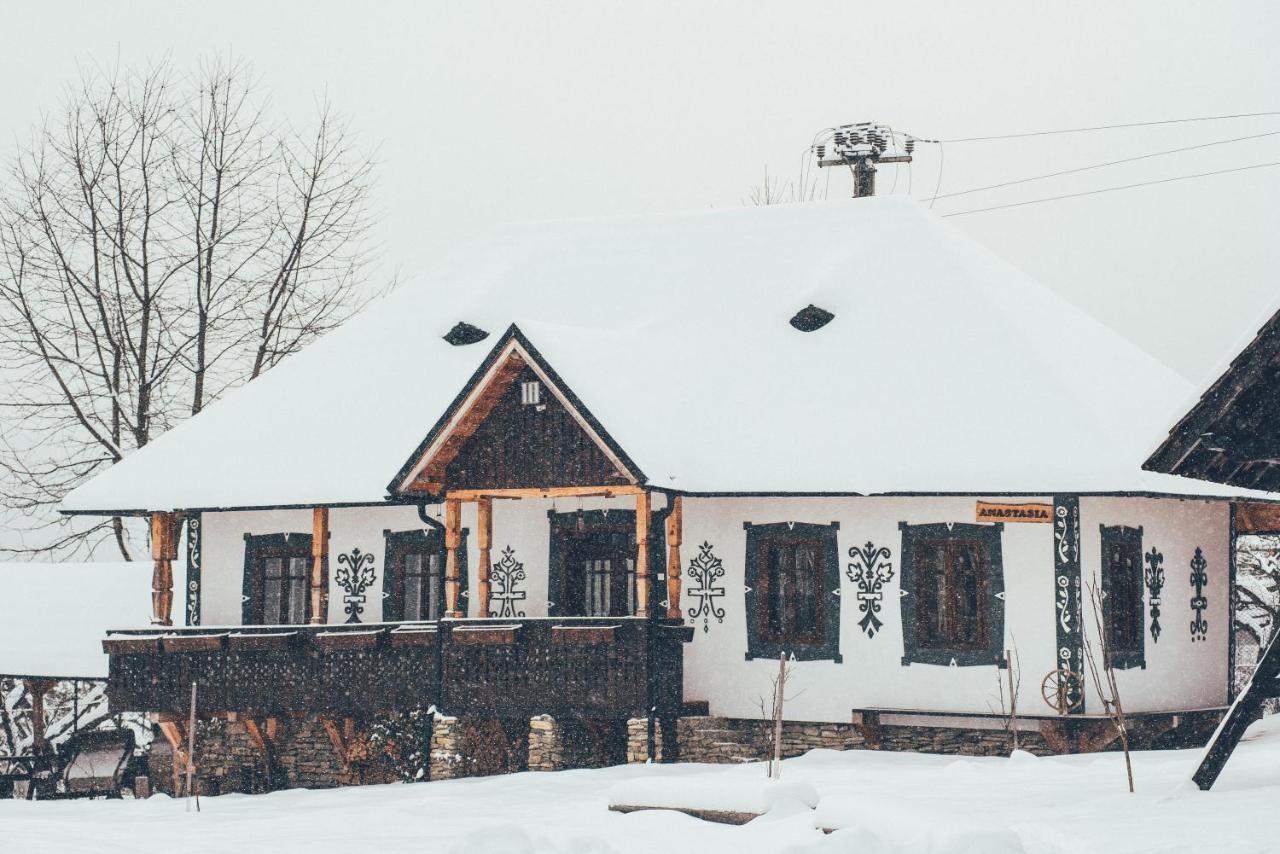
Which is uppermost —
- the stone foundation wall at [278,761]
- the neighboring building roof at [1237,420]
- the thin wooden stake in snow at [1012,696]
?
the neighboring building roof at [1237,420]

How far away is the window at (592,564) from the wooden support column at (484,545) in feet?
3.10

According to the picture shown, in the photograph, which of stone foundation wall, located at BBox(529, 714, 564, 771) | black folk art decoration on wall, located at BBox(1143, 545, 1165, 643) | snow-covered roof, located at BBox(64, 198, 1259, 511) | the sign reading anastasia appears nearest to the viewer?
the sign reading anastasia

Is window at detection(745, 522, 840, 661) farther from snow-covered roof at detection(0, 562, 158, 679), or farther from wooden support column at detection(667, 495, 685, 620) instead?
snow-covered roof at detection(0, 562, 158, 679)

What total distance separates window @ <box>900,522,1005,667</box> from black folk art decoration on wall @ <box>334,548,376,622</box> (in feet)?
24.3

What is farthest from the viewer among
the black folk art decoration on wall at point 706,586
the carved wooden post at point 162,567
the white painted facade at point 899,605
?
the carved wooden post at point 162,567

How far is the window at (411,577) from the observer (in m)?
23.5

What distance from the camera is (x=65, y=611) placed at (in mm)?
29719

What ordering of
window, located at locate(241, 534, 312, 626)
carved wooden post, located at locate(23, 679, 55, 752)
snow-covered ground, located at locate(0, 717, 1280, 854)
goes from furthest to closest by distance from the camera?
1. carved wooden post, located at locate(23, 679, 55, 752)
2. window, located at locate(241, 534, 312, 626)
3. snow-covered ground, located at locate(0, 717, 1280, 854)

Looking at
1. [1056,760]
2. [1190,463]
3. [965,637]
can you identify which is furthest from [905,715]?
[1190,463]

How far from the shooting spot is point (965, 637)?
68.0ft

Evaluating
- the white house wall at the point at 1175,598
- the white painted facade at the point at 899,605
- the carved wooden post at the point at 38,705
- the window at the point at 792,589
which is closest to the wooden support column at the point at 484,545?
the white painted facade at the point at 899,605

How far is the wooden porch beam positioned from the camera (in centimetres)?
2064

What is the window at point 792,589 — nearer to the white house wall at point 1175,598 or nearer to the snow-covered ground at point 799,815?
the snow-covered ground at point 799,815

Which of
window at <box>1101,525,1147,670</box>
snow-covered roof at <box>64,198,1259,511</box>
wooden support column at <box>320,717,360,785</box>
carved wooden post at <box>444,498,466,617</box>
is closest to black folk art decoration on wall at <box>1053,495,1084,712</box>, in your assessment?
window at <box>1101,525,1147,670</box>
